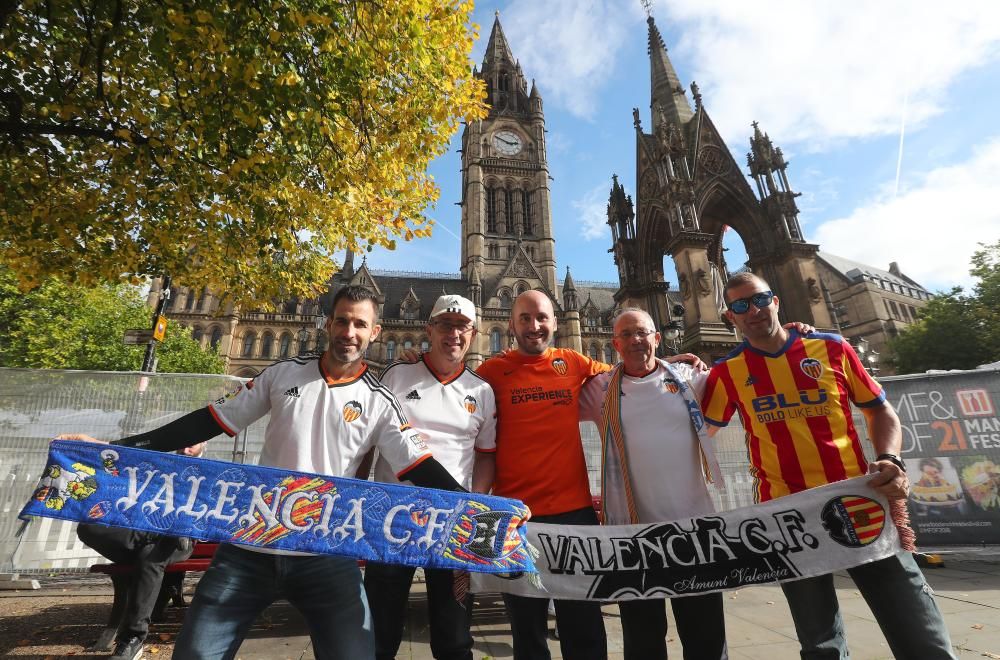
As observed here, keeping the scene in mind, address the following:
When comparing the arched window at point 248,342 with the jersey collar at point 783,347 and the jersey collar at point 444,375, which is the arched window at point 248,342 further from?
the jersey collar at point 783,347

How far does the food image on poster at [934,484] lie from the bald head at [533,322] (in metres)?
8.08

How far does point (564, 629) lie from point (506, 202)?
2009 inches

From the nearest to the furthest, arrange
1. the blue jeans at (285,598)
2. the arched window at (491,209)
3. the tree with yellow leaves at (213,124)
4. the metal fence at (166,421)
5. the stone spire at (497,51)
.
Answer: the blue jeans at (285,598) < the tree with yellow leaves at (213,124) < the metal fence at (166,421) < the arched window at (491,209) < the stone spire at (497,51)

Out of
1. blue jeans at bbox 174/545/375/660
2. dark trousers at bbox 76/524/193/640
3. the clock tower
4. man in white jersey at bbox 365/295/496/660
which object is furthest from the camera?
the clock tower

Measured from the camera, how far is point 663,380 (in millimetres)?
3074

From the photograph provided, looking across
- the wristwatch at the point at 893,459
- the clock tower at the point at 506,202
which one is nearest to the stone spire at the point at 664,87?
the wristwatch at the point at 893,459

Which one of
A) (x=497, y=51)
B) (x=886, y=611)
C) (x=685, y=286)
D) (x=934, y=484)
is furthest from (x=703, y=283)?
(x=497, y=51)

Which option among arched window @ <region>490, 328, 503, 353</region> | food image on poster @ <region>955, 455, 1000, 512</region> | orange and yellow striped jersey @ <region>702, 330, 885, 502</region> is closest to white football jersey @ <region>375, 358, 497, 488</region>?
orange and yellow striped jersey @ <region>702, 330, 885, 502</region>

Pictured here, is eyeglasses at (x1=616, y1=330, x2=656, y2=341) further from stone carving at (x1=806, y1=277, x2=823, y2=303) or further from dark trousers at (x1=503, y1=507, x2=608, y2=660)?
stone carving at (x1=806, y1=277, x2=823, y2=303)

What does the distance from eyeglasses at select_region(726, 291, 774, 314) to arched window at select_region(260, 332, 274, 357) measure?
1687 inches

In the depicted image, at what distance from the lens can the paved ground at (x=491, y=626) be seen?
3.80 m

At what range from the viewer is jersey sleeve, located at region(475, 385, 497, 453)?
9.68ft

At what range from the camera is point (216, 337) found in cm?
3838

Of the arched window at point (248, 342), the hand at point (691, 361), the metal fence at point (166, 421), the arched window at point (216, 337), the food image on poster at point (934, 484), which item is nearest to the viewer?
the hand at point (691, 361)
